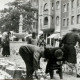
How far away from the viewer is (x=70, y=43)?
32.4 feet

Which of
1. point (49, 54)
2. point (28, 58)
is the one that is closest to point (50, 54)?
point (49, 54)

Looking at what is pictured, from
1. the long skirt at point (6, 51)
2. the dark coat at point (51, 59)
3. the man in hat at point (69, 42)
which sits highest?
the man in hat at point (69, 42)

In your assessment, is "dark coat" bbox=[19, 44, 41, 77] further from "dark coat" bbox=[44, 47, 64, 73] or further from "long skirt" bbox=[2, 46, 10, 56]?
"long skirt" bbox=[2, 46, 10, 56]

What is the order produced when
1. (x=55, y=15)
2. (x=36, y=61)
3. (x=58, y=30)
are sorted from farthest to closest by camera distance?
1. (x=55, y=15)
2. (x=58, y=30)
3. (x=36, y=61)

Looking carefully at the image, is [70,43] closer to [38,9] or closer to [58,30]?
[58,30]

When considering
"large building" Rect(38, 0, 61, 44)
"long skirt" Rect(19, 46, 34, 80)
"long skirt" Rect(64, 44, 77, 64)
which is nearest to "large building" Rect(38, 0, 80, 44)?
"large building" Rect(38, 0, 61, 44)

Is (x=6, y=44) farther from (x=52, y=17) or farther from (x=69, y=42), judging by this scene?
(x=52, y=17)

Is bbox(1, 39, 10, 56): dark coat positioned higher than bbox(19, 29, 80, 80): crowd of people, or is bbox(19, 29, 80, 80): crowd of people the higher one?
bbox(19, 29, 80, 80): crowd of people

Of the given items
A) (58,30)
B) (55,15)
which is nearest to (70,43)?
(58,30)

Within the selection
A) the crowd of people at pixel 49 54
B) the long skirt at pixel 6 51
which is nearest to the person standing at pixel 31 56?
the crowd of people at pixel 49 54

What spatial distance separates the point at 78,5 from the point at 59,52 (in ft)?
77.2

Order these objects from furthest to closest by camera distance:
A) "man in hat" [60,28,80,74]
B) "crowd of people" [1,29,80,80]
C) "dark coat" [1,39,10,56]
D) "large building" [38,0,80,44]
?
"large building" [38,0,80,44] < "dark coat" [1,39,10,56] < "man in hat" [60,28,80,74] < "crowd of people" [1,29,80,80]

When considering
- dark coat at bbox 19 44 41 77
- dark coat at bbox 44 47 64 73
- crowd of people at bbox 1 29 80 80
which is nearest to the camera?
dark coat at bbox 19 44 41 77

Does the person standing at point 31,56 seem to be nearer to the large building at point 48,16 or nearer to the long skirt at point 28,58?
the long skirt at point 28,58
